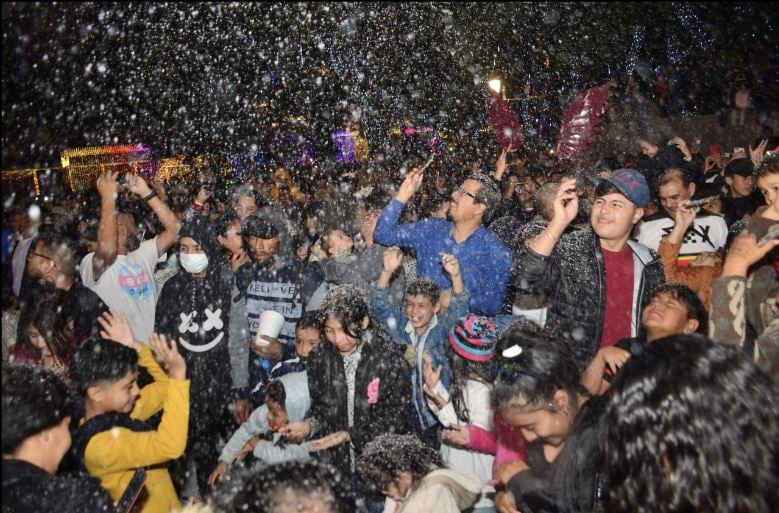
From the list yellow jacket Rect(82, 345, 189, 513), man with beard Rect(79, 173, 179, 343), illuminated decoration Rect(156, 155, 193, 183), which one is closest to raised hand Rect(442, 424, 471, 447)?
yellow jacket Rect(82, 345, 189, 513)

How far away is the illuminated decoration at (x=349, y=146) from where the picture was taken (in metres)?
15.7

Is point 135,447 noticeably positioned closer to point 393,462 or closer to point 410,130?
point 393,462

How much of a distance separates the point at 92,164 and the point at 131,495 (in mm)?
14233

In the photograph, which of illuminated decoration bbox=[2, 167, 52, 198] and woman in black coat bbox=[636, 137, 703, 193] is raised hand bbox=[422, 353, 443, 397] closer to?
woman in black coat bbox=[636, 137, 703, 193]

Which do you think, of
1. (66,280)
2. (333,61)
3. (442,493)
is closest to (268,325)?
(66,280)

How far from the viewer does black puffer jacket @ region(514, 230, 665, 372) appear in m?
3.11

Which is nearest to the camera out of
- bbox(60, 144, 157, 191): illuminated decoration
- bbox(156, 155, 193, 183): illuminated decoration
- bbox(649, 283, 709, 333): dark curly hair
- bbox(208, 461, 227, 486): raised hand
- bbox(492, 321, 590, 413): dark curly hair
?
bbox(492, 321, 590, 413): dark curly hair

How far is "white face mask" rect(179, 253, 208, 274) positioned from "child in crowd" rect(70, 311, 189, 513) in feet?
4.33

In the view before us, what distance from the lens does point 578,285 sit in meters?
3.17

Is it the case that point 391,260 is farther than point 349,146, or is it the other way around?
point 349,146

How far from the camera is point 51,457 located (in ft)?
6.79

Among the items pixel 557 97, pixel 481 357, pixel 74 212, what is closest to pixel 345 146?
pixel 557 97

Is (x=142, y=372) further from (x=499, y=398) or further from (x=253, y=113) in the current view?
(x=253, y=113)

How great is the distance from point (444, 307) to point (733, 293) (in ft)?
5.36
